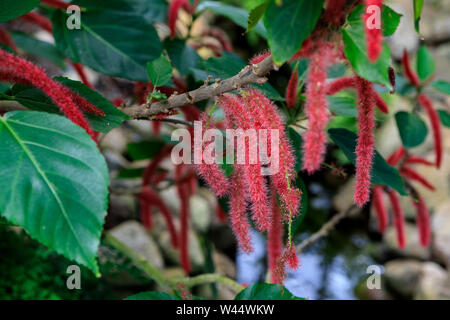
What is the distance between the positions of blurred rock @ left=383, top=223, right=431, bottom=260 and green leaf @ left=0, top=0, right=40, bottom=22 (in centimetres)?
231

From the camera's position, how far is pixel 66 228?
1.28ft

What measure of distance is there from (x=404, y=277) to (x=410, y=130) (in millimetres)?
1527

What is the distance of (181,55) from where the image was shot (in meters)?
0.98

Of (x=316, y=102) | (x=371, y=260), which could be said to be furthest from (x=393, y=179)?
(x=371, y=260)

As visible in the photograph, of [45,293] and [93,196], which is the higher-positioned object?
[93,196]

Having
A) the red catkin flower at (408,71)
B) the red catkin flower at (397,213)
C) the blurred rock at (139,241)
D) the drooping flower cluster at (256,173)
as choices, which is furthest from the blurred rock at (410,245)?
the drooping flower cluster at (256,173)

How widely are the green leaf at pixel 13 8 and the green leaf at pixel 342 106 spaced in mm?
511

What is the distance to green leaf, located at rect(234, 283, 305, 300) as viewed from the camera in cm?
58

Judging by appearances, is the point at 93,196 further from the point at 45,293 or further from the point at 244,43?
the point at 244,43

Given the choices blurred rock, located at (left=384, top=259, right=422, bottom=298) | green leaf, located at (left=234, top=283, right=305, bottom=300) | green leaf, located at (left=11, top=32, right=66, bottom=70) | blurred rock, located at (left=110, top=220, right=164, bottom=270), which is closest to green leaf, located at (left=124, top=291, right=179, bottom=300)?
green leaf, located at (left=234, top=283, right=305, bottom=300)

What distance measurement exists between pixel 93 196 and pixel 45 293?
2.33ft

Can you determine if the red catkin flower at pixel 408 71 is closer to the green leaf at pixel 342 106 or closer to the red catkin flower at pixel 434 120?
the red catkin flower at pixel 434 120

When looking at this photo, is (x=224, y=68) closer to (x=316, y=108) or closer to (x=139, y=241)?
(x=316, y=108)

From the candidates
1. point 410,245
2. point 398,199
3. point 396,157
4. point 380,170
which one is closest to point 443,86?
point 396,157
